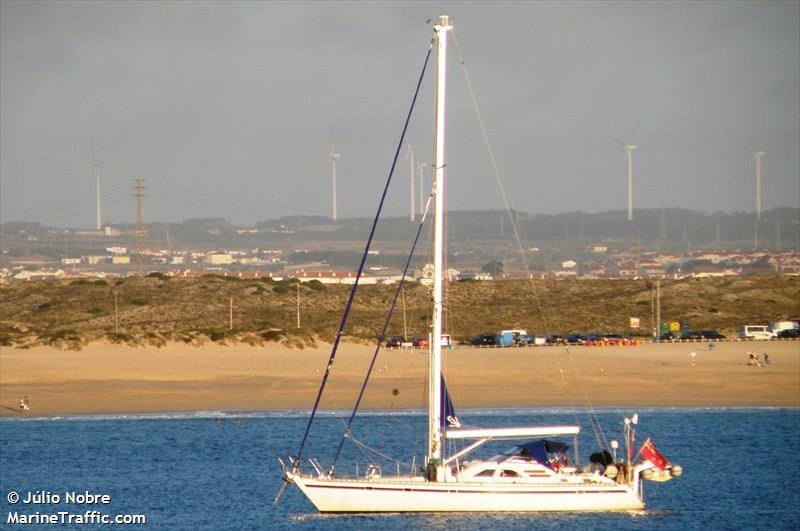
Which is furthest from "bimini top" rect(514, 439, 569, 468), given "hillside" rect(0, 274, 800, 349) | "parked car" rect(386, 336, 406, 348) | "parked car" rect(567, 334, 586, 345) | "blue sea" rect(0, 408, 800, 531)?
"parked car" rect(567, 334, 586, 345)

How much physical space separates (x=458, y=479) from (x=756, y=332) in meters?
54.0

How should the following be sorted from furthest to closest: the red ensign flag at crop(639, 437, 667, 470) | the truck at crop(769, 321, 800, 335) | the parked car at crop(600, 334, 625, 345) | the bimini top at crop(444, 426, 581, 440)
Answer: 1. the truck at crop(769, 321, 800, 335)
2. the parked car at crop(600, 334, 625, 345)
3. the red ensign flag at crop(639, 437, 667, 470)
4. the bimini top at crop(444, 426, 581, 440)

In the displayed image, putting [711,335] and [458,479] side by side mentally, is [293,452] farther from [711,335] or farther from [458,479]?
[711,335]

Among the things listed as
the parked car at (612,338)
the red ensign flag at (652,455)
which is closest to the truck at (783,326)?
the parked car at (612,338)

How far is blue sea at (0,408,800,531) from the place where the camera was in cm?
3462

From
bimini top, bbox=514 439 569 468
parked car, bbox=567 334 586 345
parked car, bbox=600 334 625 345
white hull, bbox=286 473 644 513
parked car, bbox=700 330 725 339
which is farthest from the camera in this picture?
parked car, bbox=700 330 725 339

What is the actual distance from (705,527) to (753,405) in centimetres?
2299

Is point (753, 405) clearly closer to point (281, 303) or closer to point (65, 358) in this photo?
point (65, 358)

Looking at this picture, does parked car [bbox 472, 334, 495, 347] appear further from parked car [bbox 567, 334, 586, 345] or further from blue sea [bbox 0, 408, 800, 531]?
blue sea [bbox 0, 408, 800, 531]

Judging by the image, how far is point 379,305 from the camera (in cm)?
10462

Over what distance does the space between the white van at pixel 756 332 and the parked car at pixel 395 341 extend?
2066 centimetres

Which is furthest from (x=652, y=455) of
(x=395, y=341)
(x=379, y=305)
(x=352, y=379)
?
(x=379, y=305)

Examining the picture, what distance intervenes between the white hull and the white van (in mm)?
51034

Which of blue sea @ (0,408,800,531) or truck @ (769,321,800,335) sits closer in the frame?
blue sea @ (0,408,800,531)
